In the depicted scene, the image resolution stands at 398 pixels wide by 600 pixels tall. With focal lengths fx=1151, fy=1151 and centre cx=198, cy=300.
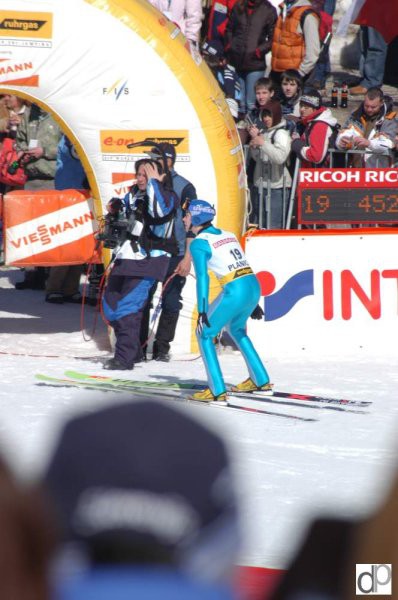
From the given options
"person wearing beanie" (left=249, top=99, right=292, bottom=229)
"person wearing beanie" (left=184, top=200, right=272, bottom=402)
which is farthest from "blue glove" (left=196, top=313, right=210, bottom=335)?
"person wearing beanie" (left=249, top=99, right=292, bottom=229)

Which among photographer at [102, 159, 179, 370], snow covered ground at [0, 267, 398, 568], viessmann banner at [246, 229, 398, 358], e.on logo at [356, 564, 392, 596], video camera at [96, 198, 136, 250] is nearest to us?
e.on logo at [356, 564, 392, 596]

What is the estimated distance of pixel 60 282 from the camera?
1198cm

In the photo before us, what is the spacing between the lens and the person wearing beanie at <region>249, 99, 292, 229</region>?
422 inches

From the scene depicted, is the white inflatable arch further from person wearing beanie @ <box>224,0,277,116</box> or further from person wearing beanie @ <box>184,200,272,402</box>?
person wearing beanie @ <box>224,0,277,116</box>

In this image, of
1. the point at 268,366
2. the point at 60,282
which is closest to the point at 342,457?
the point at 268,366

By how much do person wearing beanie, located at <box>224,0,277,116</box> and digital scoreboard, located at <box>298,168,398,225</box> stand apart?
7.07ft

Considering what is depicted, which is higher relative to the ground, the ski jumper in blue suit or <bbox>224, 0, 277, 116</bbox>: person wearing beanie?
<bbox>224, 0, 277, 116</bbox>: person wearing beanie

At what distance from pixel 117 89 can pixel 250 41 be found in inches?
115

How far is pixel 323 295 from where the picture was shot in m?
9.91

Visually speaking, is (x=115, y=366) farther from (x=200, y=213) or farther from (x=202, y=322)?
(x=200, y=213)

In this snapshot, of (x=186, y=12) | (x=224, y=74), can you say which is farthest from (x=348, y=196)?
(x=186, y=12)

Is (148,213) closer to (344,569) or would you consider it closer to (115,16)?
(115,16)

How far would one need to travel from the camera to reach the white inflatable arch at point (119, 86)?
9.51m

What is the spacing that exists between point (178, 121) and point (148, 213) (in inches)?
38.8
